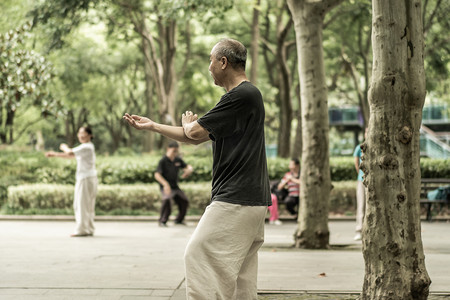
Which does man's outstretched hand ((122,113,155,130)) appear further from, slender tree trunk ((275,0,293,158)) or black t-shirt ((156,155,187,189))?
slender tree trunk ((275,0,293,158))

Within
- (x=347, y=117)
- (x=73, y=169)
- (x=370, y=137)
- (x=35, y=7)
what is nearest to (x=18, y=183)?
(x=73, y=169)

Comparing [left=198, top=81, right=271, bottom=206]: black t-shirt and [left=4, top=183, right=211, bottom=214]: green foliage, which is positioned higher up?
[left=198, top=81, right=271, bottom=206]: black t-shirt

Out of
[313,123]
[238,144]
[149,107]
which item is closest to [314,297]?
[238,144]

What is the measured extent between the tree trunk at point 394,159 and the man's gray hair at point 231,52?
5.94 ft

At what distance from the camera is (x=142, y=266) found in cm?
900

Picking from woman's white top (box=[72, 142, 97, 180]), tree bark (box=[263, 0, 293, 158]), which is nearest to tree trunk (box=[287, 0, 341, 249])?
woman's white top (box=[72, 142, 97, 180])

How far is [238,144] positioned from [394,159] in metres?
1.91

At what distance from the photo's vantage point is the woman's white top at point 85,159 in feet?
42.6

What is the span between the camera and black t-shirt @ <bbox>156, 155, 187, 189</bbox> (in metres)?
15.8

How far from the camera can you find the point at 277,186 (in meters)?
18.1

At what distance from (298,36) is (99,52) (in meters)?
27.1

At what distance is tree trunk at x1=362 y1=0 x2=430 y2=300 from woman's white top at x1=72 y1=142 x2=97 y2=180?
7.68 meters

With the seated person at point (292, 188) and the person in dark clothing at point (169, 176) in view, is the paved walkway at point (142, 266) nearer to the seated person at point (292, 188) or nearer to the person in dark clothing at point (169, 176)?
the person in dark clothing at point (169, 176)

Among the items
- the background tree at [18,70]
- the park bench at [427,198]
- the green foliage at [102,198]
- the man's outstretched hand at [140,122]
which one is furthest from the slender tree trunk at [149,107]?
the man's outstretched hand at [140,122]
